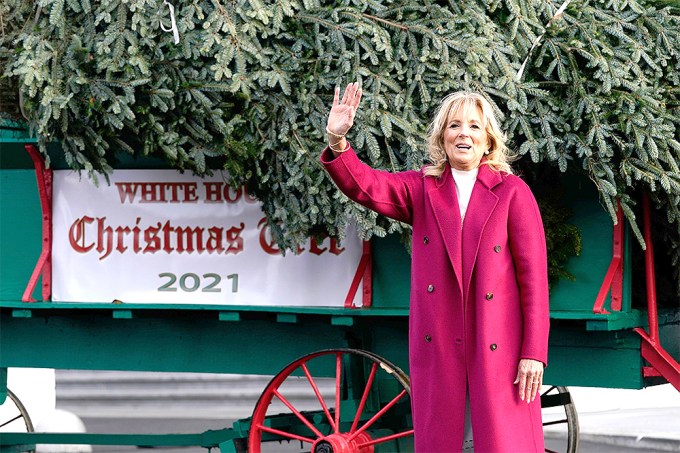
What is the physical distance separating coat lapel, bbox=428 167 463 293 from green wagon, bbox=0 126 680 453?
4.87 feet

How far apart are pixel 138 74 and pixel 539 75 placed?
1.90 metres

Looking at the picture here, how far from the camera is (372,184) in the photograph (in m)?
4.14

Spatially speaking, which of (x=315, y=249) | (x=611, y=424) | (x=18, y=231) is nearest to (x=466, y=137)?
(x=315, y=249)

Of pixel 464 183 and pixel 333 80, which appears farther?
pixel 333 80

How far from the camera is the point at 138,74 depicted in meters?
5.42

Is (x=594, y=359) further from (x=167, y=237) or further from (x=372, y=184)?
(x=167, y=237)

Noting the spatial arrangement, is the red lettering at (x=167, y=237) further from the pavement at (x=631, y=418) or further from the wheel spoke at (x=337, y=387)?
the pavement at (x=631, y=418)

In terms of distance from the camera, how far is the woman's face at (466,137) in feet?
13.5

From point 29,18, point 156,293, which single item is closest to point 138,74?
point 29,18

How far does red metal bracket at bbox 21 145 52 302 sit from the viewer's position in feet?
20.4

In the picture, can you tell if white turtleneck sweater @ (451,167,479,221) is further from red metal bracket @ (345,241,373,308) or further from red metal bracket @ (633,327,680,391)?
red metal bracket @ (633,327,680,391)

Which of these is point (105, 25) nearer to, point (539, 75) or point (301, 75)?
point (301, 75)

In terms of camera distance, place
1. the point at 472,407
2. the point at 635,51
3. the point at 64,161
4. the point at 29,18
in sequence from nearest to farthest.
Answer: the point at 472,407 → the point at 635,51 → the point at 29,18 → the point at 64,161

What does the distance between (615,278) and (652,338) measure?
362 millimetres
